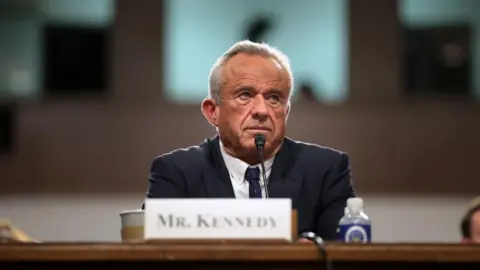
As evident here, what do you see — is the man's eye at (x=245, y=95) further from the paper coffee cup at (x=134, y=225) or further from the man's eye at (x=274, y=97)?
the paper coffee cup at (x=134, y=225)

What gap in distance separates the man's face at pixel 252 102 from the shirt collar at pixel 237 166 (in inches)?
0.9

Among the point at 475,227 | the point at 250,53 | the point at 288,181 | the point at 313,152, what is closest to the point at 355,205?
the point at 288,181

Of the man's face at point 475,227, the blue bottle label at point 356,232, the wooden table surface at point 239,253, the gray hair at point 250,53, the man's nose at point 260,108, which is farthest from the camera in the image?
the man's face at point 475,227

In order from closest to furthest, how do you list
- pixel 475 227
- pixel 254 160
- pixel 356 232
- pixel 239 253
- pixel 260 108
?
1. pixel 239 253
2. pixel 356 232
3. pixel 260 108
4. pixel 254 160
5. pixel 475 227

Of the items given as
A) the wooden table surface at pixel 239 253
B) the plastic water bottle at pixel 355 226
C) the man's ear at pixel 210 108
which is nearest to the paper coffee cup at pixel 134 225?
the wooden table surface at pixel 239 253

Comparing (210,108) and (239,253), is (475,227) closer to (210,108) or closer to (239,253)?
(210,108)

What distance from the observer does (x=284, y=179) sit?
3.08m

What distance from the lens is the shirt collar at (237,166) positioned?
10.1 feet

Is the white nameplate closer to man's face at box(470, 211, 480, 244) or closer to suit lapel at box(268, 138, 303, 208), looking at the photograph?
suit lapel at box(268, 138, 303, 208)

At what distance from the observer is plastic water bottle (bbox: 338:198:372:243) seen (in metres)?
2.59

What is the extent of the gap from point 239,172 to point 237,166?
0.02 m

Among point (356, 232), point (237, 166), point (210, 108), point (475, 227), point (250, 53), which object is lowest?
point (475, 227)

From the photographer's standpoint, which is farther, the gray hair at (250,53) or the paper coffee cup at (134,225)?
the gray hair at (250,53)

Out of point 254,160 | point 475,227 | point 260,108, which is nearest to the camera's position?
point 260,108
